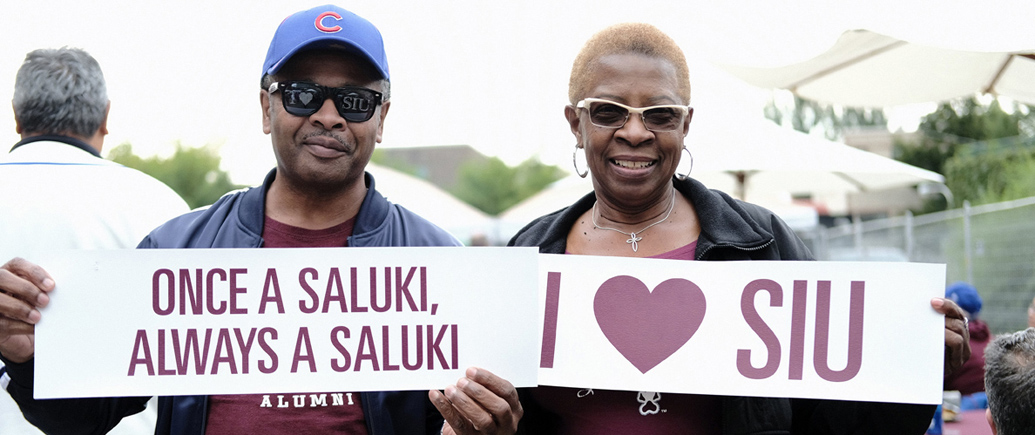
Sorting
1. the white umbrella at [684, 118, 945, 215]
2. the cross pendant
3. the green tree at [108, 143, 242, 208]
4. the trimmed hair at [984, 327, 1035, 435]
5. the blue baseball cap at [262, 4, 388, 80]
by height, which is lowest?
the trimmed hair at [984, 327, 1035, 435]

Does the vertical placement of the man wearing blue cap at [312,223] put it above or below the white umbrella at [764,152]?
below

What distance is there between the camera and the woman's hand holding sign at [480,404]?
219 cm

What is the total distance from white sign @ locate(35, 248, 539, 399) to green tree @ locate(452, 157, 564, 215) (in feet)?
237

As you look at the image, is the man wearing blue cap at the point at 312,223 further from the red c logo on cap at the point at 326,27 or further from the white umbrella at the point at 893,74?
the white umbrella at the point at 893,74

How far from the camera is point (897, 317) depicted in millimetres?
2398

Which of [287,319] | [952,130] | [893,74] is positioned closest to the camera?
[287,319]

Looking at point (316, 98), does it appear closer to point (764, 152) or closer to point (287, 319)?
point (287, 319)

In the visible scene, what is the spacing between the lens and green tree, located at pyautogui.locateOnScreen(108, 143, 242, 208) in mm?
51969

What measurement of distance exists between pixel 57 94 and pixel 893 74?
451cm

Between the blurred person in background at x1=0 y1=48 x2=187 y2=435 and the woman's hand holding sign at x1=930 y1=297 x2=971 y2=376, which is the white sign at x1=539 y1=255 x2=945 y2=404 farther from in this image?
the blurred person in background at x1=0 y1=48 x2=187 y2=435

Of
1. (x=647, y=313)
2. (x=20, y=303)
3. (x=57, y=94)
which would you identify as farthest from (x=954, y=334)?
(x=57, y=94)

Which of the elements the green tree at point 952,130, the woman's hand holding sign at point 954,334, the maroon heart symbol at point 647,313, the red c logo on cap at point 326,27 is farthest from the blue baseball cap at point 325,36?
the green tree at point 952,130

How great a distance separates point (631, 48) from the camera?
8.07 ft

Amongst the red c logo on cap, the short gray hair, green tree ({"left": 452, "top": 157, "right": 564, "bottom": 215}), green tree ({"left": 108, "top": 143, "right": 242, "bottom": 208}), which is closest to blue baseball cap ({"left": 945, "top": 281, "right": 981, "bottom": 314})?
the red c logo on cap
